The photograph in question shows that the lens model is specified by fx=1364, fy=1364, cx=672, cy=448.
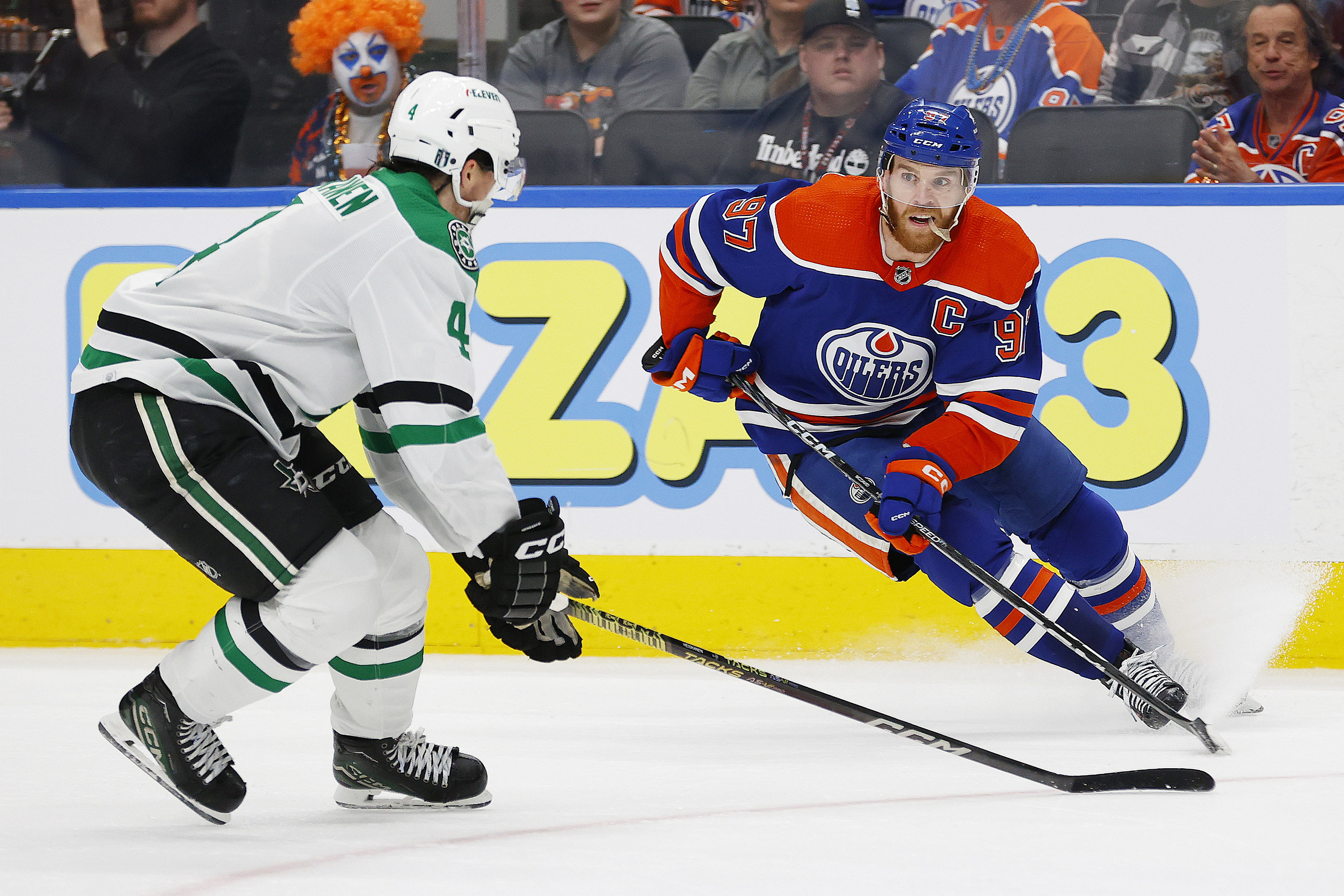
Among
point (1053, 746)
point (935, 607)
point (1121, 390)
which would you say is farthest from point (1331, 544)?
point (1053, 746)

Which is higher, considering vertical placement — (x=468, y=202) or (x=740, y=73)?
(x=468, y=202)

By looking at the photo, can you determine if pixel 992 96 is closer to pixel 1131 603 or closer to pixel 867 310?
pixel 867 310

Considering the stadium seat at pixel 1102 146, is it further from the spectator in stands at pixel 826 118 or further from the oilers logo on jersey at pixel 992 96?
the spectator in stands at pixel 826 118

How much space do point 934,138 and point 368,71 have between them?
197 cm

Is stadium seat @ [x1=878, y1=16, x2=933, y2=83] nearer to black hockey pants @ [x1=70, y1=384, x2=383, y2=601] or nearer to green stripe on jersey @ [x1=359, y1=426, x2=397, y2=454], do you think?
green stripe on jersey @ [x1=359, y1=426, x2=397, y2=454]

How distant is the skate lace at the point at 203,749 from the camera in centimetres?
196

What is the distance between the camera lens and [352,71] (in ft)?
12.7

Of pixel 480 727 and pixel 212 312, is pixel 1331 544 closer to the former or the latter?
pixel 480 727

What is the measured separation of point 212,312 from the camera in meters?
1.98

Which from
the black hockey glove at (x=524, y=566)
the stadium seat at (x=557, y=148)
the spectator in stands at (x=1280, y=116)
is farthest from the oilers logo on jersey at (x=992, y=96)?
the black hockey glove at (x=524, y=566)

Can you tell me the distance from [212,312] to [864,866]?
3.94ft

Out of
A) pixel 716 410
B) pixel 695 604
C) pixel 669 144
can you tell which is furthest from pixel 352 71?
pixel 695 604

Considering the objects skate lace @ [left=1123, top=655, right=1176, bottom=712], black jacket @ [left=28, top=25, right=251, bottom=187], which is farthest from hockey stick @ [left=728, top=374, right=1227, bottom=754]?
black jacket @ [left=28, top=25, right=251, bottom=187]

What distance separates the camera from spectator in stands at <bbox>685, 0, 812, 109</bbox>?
378cm
